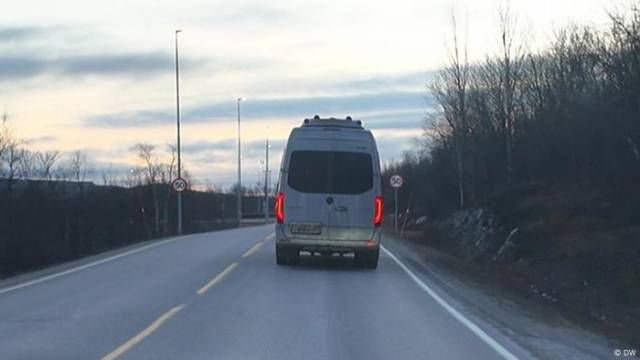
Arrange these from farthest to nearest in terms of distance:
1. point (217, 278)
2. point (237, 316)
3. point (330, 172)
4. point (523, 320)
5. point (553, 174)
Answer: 1. point (553, 174)
2. point (330, 172)
3. point (217, 278)
4. point (523, 320)
5. point (237, 316)

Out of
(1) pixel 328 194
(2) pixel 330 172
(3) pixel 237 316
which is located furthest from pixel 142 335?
(2) pixel 330 172

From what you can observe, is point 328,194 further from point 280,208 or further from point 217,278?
point 217,278

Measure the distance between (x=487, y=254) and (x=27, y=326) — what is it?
26694mm

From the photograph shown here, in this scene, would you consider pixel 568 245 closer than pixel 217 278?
No

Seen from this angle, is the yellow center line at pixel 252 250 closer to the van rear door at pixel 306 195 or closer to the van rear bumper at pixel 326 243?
the van rear bumper at pixel 326 243

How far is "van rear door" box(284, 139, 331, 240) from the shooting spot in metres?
23.8

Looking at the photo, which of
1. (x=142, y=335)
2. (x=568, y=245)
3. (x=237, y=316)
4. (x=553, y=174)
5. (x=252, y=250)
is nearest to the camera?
(x=142, y=335)

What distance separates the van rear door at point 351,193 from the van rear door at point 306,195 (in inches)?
7.3

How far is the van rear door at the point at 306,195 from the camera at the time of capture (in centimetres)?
2378

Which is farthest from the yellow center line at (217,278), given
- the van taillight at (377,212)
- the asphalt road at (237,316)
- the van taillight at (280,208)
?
the van taillight at (377,212)

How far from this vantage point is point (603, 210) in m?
34.4

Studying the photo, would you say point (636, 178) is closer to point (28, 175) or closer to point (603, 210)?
point (603, 210)

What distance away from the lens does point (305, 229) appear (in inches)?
937

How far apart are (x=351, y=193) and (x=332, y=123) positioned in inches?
70.0
